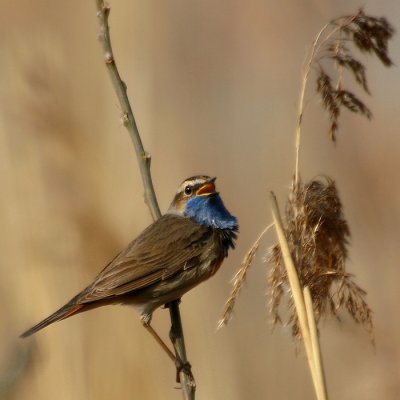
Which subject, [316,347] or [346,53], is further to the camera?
[346,53]

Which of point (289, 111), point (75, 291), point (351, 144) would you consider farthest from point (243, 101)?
point (75, 291)

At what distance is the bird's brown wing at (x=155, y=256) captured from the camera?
12.7ft

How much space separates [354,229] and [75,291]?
5.54 feet

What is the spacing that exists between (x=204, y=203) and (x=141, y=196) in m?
0.67

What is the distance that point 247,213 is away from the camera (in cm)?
571

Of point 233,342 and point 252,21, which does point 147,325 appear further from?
point 252,21

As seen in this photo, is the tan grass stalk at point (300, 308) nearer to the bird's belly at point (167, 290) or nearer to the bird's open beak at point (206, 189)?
the bird's belly at point (167, 290)

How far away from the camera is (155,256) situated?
406 cm

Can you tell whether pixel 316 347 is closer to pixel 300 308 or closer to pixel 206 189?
pixel 300 308

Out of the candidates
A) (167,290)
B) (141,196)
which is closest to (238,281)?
(167,290)

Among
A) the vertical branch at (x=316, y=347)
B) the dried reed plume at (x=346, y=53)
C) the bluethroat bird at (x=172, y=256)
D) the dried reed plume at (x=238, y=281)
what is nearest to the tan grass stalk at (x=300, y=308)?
the vertical branch at (x=316, y=347)

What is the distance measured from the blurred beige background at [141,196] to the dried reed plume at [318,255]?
138cm

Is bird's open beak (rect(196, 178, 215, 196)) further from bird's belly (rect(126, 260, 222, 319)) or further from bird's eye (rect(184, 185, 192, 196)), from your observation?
bird's belly (rect(126, 260, 222, 319))

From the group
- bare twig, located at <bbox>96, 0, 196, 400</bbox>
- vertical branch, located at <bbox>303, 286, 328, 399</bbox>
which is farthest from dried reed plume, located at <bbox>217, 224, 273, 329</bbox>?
bare twig, located at <bbox>96, 0, 196, 400</bbox>
